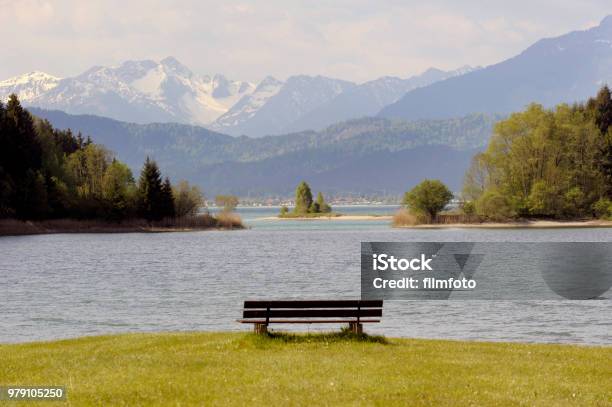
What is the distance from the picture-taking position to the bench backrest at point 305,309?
2695 cm

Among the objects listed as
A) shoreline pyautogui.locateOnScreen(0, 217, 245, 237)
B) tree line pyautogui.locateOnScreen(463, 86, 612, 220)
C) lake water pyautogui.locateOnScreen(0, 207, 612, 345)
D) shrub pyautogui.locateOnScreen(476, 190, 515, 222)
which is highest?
tree line pyautogui.locateOnScreen(463, 86, 612, 220)

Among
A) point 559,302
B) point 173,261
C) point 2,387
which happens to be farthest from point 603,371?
point 173,261

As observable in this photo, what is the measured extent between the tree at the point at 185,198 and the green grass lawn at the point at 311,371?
140354mm

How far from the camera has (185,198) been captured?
558 feet

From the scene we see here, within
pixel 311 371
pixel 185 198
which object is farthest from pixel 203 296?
pixel 185 198

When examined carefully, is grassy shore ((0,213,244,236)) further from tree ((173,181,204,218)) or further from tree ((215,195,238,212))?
tree ((215,195,238,212))

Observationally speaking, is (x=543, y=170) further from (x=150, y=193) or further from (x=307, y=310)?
(x=307, y=310)

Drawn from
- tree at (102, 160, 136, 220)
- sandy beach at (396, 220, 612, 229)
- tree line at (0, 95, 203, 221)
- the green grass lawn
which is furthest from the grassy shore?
the green grass lawn

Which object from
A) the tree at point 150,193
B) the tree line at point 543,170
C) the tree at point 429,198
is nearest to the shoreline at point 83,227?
the tree at point 150,193

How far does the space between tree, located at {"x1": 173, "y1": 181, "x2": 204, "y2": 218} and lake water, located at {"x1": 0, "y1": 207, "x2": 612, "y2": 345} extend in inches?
1947

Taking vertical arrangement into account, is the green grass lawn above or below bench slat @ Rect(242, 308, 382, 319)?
below

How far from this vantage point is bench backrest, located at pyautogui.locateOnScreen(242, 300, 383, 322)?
2695cm

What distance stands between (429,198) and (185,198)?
49.9 meters

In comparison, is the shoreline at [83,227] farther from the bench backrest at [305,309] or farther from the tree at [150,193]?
the bench backrest at [305,309]
